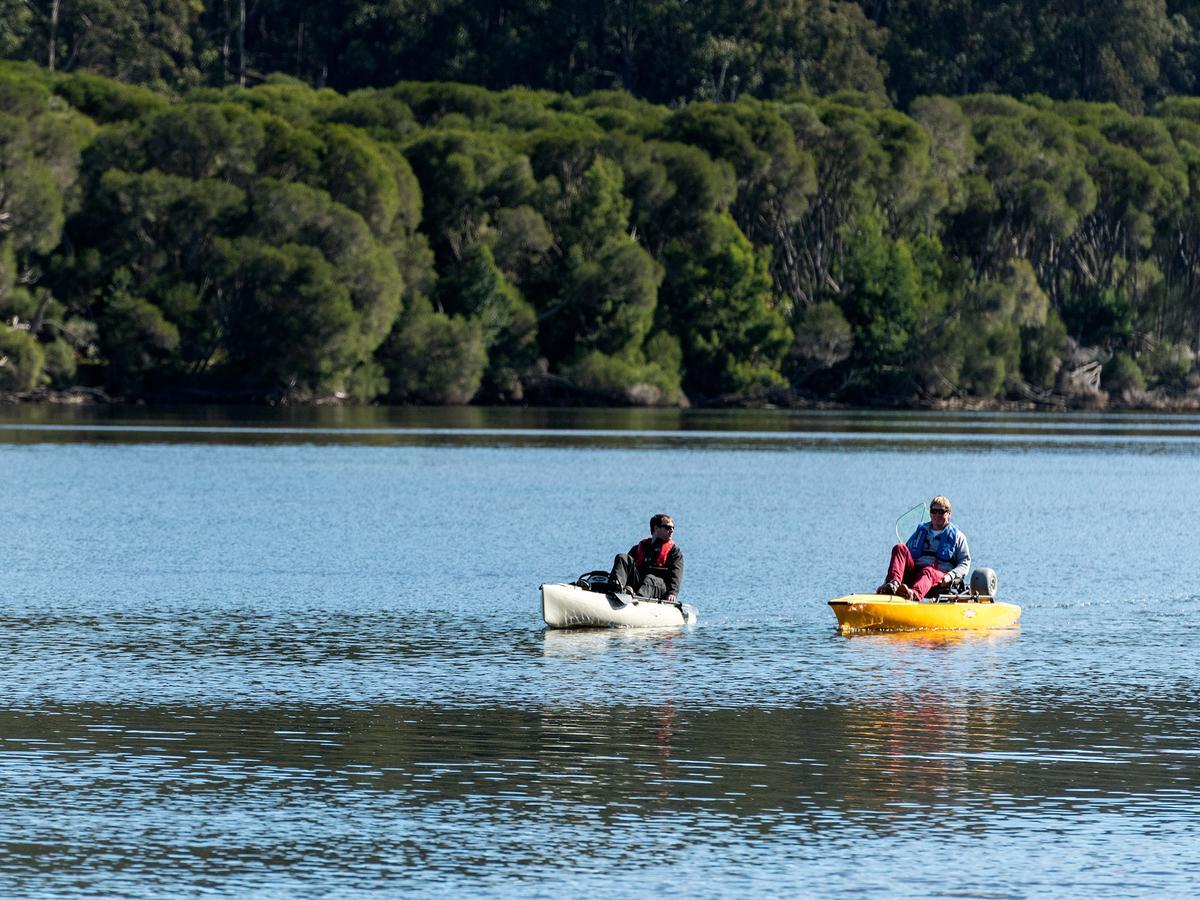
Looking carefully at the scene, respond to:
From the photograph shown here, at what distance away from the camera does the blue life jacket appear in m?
28.4

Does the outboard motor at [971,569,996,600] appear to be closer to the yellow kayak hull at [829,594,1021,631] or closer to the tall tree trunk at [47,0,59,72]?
the yellow kayak hull at [829,594,1021,631]

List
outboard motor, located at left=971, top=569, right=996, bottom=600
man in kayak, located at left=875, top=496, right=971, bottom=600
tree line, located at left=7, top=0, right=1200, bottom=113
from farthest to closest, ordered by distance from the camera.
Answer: tree line, located at left=7, top=0, right=1200, bottom=113 < outboard motor, located at left=971, top=569, right=996, bottom=600 < man in kayak, located at left=875, top=496, right=971, bottom=600

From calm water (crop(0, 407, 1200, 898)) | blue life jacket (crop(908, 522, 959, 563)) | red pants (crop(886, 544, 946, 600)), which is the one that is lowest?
calm water (crop(0, 407, 1200, 898))

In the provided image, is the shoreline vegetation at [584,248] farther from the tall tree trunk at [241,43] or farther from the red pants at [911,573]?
the red pants at [911,573]

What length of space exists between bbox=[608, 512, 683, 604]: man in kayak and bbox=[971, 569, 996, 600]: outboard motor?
363 cm

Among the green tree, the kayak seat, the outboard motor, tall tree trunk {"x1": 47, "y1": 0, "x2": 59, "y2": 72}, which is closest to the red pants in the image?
the kayak seat

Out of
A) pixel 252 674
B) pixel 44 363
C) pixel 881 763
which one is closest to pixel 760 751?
pixel 881 763

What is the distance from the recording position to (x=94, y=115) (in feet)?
384

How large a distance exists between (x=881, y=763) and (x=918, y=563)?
9.66 m

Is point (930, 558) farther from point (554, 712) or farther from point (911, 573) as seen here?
point (554, 712)

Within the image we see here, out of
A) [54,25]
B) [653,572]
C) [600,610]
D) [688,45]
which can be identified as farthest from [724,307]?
[600,610]

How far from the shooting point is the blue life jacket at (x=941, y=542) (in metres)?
28.4

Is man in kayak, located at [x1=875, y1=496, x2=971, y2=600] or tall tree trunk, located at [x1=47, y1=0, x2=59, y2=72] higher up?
tall tree trunk, located at [x1=47, y1=0, x2=59, y2=72]

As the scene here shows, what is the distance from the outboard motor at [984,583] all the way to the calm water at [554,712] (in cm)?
57
